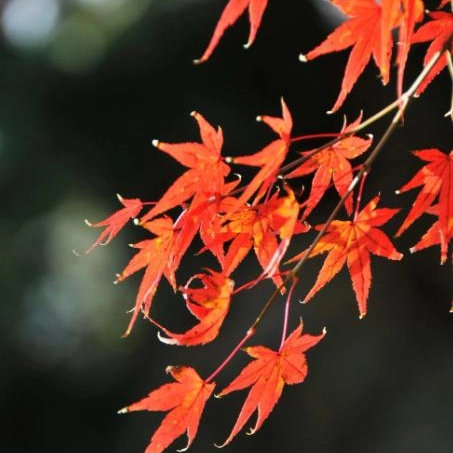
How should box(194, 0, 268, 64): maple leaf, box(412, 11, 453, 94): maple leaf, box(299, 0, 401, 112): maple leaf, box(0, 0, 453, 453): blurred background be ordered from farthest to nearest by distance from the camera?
box(0, 0, 453, 453): blurred background, box(412, 11, 453, 94): maple leaf, box(299, 0, 401, 112): maple leaf, box(194, 0, 268, 64): maple leaf

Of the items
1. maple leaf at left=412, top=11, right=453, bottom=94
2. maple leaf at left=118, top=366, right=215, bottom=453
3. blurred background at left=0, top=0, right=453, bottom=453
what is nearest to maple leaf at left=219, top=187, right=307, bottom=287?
maple leaf at left=118, top=366, right=215, bottom=453

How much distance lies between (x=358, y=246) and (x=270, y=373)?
5.9 inches

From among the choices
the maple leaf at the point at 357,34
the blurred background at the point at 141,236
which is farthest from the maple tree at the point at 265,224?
the blurred background at the point at 141,236

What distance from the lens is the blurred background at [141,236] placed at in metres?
2.58

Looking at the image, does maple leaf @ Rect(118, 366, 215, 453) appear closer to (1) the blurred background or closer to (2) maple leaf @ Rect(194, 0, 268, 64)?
(2) maple leaf @ Rect(194, 0, 268, 64)

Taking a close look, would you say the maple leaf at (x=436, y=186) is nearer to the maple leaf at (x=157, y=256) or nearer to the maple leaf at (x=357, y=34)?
the maple leaf at (x=357, y=34)

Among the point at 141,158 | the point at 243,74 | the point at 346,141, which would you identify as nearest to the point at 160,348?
the point at 141,158

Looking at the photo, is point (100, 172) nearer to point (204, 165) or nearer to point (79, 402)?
point (79, 402)

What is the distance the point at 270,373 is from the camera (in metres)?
0.76

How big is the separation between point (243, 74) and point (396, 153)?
62 cm

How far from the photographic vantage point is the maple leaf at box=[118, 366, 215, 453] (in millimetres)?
725

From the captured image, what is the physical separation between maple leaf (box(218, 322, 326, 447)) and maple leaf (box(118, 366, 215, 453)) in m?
0.03

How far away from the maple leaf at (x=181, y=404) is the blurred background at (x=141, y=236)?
6.06 ft

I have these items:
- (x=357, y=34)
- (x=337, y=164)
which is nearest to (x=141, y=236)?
(x=337, y=164)
